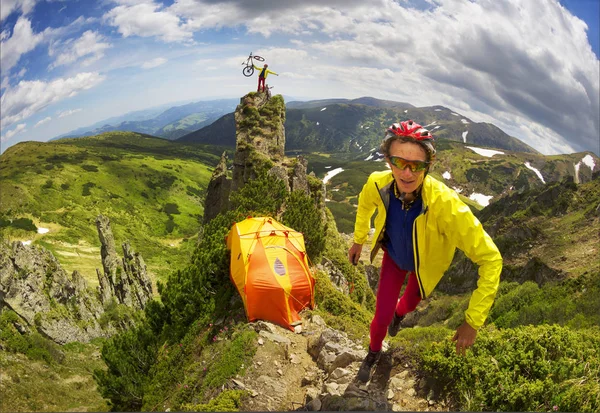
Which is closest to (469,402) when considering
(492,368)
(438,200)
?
(492,368)

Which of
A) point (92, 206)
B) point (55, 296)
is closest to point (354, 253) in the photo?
point (55, 296)

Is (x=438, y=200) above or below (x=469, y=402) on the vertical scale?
above

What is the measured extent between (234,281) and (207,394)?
558 centimetres

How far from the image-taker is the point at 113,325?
145ft

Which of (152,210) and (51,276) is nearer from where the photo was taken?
(51,276)

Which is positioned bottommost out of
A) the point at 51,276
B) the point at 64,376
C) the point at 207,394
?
the point at 64,376

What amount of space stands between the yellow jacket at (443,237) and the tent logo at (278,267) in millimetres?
8484

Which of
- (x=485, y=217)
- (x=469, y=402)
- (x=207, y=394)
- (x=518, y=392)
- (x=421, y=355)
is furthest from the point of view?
(x=485, y=217)

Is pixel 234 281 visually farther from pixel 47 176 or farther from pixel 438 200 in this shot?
pixel 47 176

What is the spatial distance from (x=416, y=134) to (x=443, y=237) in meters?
1.72

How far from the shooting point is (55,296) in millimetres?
41156

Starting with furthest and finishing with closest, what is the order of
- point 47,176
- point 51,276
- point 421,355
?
1. point 47,176
2. point 51,276
3. point 421,355

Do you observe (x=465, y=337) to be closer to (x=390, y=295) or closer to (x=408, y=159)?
(x=390, y=295)

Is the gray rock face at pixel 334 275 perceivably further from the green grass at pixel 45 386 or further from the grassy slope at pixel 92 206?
the grassy slope at pixel 92 206
